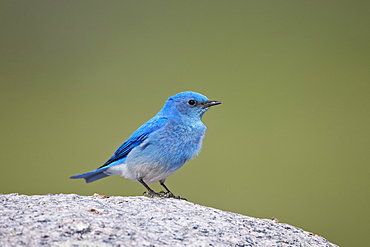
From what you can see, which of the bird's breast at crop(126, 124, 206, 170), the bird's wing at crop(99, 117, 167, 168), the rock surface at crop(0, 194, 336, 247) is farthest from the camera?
the bird's wing at crop(99, 117, 167, 168)

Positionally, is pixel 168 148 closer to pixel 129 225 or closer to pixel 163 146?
pixel 163 146

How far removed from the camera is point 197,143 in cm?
302

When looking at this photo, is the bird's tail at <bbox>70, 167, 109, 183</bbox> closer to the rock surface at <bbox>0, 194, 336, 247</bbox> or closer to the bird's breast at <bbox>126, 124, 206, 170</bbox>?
the bird's breast at <bbox>126, 124, 206, 170</bbox>

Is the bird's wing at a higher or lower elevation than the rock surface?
higher

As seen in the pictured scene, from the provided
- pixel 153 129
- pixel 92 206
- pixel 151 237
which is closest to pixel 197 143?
pixel 153 129

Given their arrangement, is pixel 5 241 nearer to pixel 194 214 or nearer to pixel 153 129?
pixel 194 214

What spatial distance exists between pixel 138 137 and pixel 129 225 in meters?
0.99

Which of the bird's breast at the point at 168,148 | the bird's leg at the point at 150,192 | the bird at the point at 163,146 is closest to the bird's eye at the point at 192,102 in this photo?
the bird at the point at 163,146

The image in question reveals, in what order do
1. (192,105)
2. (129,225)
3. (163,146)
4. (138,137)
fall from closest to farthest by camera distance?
(129,225)
(163,146)
(138,137)
(192,105)

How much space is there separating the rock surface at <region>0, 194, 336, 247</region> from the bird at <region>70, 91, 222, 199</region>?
0.24 m

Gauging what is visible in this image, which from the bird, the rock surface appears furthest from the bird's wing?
the rock surface

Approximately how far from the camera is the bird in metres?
2.88

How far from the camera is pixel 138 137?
9.82 ft

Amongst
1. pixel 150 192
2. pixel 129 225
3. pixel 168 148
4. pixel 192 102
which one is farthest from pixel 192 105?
pixel 129 225
